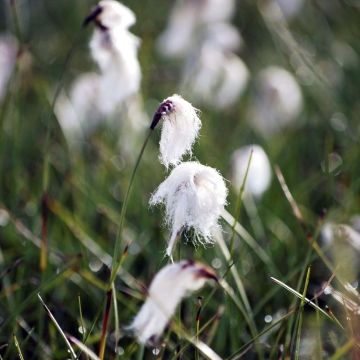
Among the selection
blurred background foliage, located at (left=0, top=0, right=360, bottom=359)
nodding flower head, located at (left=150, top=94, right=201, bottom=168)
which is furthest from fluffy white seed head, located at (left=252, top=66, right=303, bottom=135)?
nodding flower head, located at (left=150, top=94, right=201, bottom=168)

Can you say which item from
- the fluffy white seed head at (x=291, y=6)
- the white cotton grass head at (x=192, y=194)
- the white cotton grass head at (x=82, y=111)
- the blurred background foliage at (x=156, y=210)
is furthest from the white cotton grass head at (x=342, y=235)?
the fluffy white seed head at (x=291, y=6)

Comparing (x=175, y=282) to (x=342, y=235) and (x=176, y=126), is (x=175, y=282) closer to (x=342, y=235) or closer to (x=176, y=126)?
(x=176, y=126)

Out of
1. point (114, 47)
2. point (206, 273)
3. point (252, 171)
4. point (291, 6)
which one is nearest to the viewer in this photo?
point (206, 273)

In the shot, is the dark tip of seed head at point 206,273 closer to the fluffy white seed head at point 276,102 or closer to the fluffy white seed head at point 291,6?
the fluffy white seed head at point 276,102

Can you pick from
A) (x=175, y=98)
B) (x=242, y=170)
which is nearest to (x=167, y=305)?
(x=175, y=98)

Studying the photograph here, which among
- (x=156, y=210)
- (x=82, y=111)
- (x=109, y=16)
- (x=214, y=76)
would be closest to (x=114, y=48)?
(x=109, y=16)

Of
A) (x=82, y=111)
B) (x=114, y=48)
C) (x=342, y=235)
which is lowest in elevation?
(x=82, y=111)

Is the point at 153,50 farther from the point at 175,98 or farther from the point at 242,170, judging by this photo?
the point at 175,98
